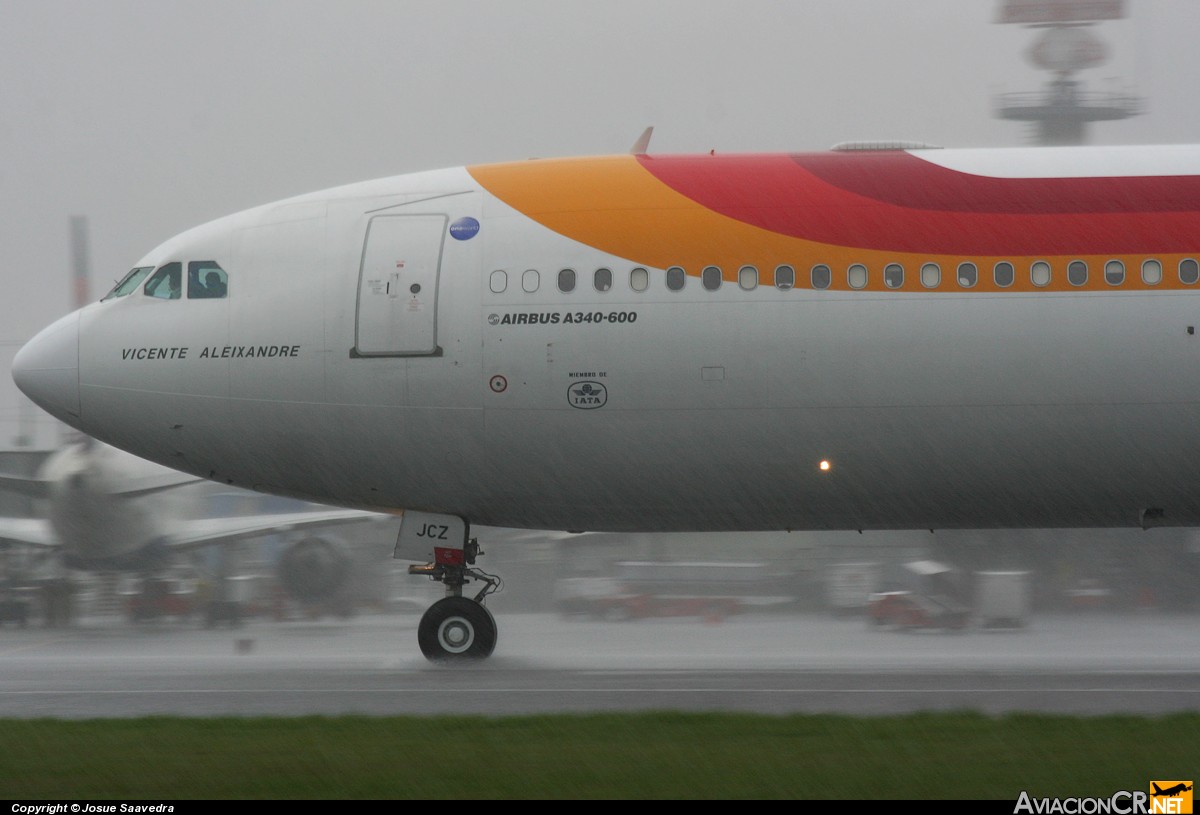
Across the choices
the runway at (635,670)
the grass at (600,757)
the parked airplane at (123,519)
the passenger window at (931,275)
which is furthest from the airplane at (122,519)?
the grass at (600,757)

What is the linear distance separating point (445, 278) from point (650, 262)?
1.78m

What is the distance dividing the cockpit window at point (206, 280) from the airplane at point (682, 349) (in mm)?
35

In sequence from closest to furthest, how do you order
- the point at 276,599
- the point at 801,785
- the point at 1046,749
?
the point at 801,785 → the point at 1046,749 → the point at 276,599

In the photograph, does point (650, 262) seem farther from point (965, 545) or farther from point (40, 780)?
point (965, 545)

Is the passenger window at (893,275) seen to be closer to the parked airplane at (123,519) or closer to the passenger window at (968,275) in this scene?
the passenger window at (968,275)

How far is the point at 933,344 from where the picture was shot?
35.5 ft

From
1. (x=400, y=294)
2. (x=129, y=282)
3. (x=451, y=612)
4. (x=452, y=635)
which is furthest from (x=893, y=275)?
(x=129, y=282)

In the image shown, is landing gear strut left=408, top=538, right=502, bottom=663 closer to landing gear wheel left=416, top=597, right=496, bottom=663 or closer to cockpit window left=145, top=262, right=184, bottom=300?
landing gear wheel left=416, top=597, right=496, bottom=663

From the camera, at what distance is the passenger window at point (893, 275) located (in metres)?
10.9

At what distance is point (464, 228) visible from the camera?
11602 mm

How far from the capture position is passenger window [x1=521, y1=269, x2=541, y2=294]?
11297 mm

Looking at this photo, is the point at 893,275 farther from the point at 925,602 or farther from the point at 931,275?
the point at 925,602

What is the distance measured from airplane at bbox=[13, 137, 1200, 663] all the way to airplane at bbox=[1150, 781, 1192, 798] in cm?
490

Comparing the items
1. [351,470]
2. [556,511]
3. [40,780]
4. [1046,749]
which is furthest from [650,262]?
[40,780]
